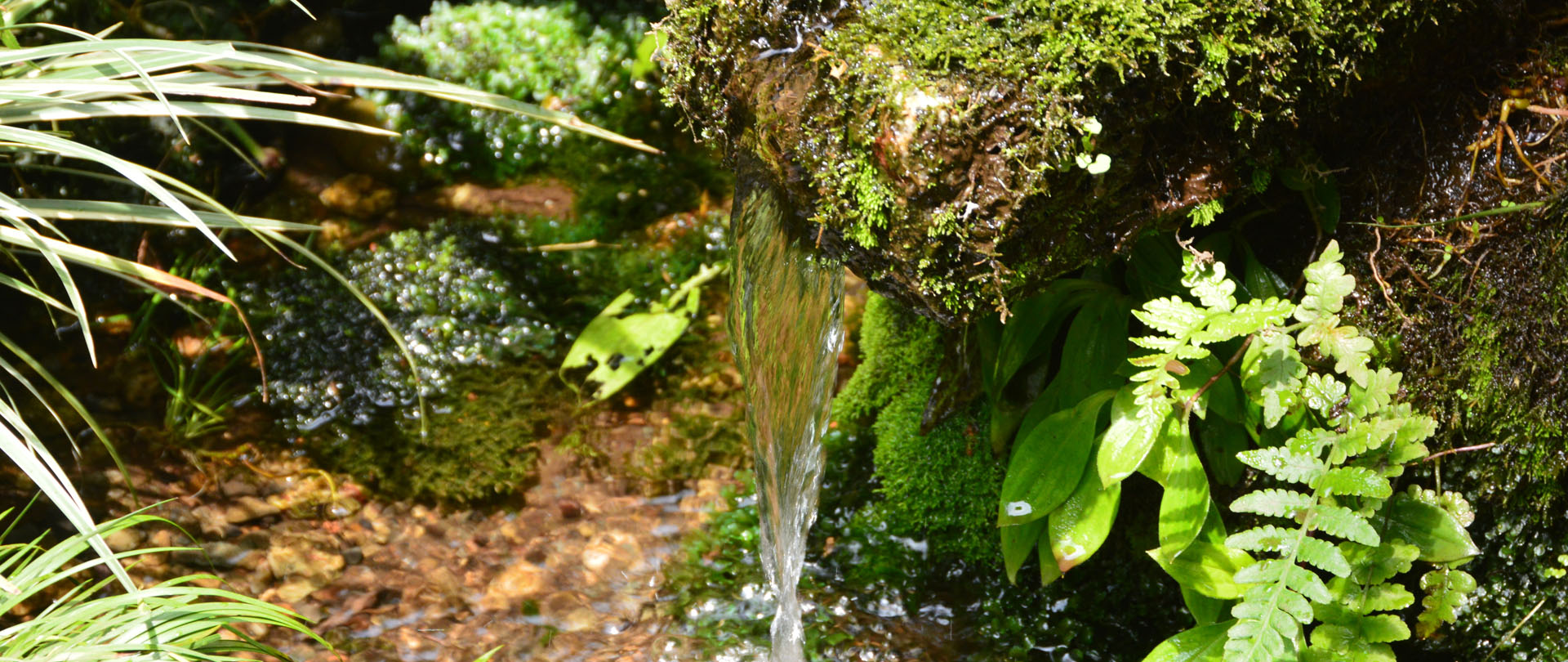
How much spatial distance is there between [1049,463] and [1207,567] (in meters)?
0.36

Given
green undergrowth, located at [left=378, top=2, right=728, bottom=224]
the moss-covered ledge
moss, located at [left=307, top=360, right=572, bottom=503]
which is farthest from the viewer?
green undergrowth, located at [left=378, top=2, right=728, bottom=224]

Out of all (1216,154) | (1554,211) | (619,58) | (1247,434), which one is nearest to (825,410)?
(1247,434)

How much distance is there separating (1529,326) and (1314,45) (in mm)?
737

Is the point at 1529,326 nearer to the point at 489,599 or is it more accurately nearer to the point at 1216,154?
the point at 1216,154

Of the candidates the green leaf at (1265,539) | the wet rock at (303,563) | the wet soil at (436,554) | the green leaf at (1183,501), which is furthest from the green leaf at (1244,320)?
the wet rock at (303,563)

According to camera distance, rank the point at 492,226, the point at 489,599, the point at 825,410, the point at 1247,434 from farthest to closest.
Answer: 1. the point at 492,226
2. the point at 489,599
3. the point at 825,410
4. the point at 1247,434

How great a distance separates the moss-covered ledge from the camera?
5.91ft

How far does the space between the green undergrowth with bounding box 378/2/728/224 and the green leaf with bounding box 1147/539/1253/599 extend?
272cm

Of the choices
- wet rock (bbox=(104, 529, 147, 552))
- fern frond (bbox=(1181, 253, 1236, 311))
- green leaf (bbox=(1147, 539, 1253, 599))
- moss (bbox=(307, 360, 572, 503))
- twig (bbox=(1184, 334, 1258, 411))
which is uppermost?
fern frond (bbox=(1181, 253, 1236, 311))

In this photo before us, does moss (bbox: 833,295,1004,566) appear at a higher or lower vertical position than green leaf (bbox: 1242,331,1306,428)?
lower

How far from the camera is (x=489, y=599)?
304cm

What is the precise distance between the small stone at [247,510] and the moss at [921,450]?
1.88 m

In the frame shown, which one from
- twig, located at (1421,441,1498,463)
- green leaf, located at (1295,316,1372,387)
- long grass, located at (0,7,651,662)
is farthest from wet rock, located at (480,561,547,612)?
twig, located at (1421,441,1498,463)

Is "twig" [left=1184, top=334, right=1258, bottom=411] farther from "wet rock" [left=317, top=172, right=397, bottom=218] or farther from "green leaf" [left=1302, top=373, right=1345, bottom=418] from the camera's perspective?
"wet rock" [left=317, top=172, right=397, bottom=218]
